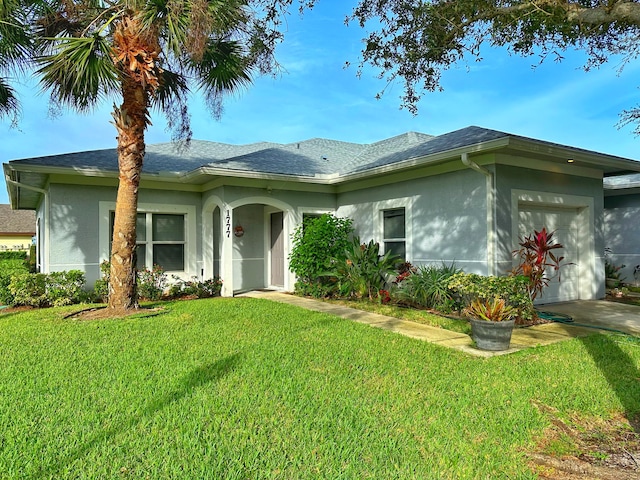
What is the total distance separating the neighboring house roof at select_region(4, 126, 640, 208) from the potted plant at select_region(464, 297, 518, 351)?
3212mm

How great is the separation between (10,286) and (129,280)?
3.17 metres

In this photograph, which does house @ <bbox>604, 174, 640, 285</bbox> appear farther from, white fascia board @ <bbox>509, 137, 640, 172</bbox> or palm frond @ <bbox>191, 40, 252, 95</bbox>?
palm frond @ <bbox>191, 40, 252, 95</bbox>

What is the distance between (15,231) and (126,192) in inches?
1167

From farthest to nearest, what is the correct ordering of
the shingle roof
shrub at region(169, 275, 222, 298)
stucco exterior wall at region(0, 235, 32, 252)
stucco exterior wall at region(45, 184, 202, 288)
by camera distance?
1. stucco exterior wall at region(0, 235, 32, 252)
2. shrub at region(169, 275, 222, 298)
3. stucco exterior wall at region(45, 184, 202, 288)
4. the shingle roof

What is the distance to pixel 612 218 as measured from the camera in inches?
503

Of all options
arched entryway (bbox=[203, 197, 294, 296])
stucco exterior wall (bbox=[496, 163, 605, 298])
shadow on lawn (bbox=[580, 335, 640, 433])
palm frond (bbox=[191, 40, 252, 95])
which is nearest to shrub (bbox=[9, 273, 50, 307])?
arched entryway (bbox=[203, 197, 294, 296])

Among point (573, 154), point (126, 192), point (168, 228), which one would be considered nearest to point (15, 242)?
point (168, 228)

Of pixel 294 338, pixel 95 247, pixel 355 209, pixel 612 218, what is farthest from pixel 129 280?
pixel 612 218

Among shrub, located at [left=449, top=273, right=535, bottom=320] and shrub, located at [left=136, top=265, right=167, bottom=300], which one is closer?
shrub, located at [left=449, top=273, right=535, bottom=320]

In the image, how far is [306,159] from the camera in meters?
13.3

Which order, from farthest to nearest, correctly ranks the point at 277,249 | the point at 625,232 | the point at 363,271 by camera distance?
the point at 277,249 → the point at 625,232 → the point at 363,271

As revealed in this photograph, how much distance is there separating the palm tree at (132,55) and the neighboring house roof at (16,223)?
28.0 metres

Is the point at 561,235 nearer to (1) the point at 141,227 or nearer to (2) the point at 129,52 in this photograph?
(2) the point at 129,52

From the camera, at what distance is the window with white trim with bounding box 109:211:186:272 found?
11102mm
